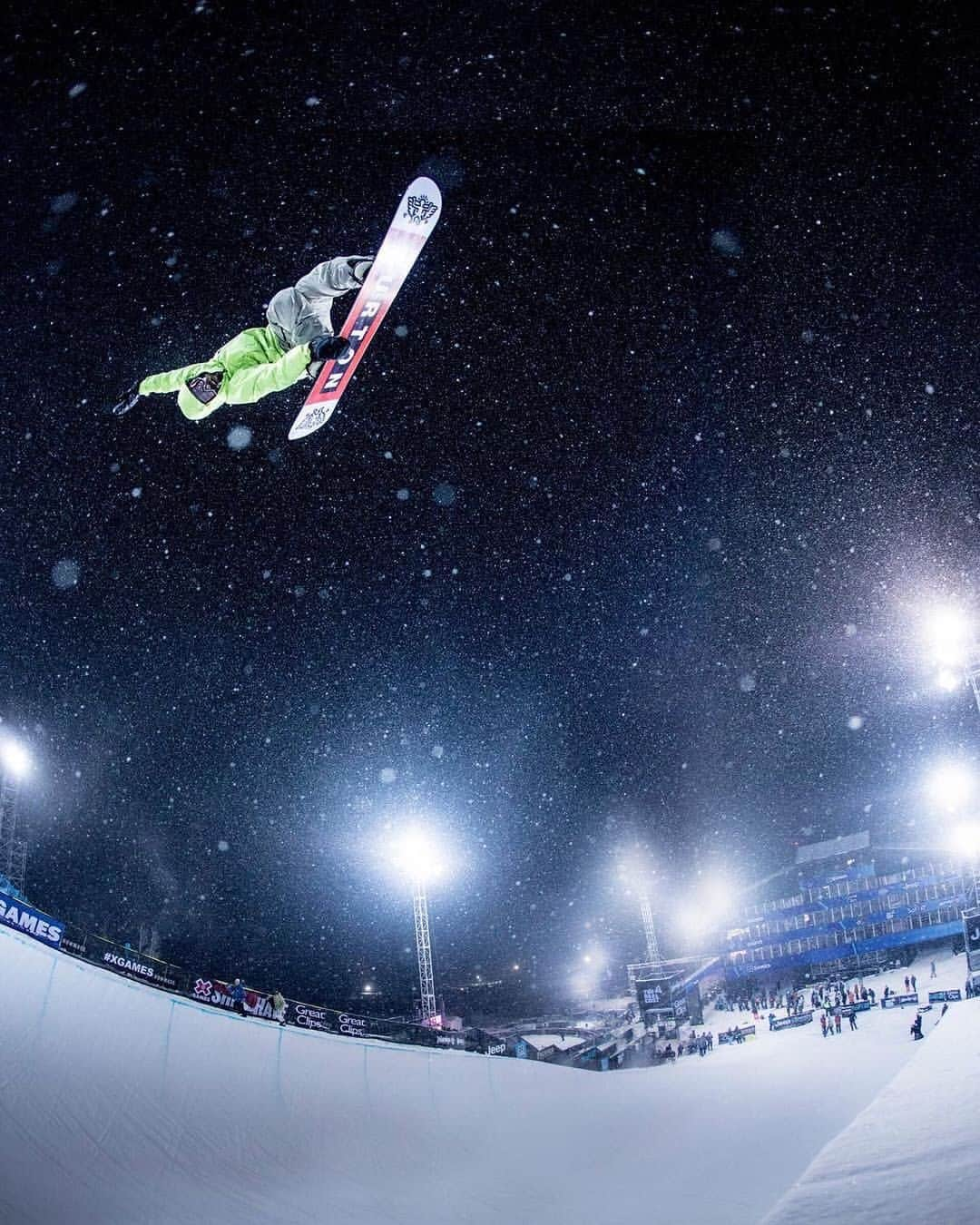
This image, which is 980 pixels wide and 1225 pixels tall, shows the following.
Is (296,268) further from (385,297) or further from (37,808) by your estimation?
(37,808)

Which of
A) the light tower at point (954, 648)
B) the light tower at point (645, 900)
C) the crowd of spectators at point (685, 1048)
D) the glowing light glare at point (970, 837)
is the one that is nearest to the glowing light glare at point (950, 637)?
the light tower at point (954, 648)

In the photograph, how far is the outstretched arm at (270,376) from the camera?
5.72 metres

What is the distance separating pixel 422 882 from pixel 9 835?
1260 cm

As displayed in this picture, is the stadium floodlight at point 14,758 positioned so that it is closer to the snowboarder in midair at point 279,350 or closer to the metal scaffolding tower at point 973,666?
the snowboarder in midair at point 279,350

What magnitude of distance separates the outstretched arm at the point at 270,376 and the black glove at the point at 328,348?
0.10m

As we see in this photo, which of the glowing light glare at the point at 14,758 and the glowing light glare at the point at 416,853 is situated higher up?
the glowing light glare at the point at 14,758

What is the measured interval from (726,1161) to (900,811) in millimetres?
42699

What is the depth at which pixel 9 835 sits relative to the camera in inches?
866

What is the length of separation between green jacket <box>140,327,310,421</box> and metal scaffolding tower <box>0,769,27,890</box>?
20.7 metres

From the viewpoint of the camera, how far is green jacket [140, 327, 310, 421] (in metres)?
5.75

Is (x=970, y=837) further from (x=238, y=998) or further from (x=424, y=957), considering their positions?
(x=238, y=998)

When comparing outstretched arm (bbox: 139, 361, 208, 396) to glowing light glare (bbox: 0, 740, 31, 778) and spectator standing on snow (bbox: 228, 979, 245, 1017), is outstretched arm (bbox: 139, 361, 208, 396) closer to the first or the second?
spectator standing on snow (bbox: 228, 979, 245, 1017)

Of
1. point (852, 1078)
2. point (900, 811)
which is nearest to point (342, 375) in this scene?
point (852, 1078)

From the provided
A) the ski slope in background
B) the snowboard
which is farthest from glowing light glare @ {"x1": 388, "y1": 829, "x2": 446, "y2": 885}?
the snowboard
